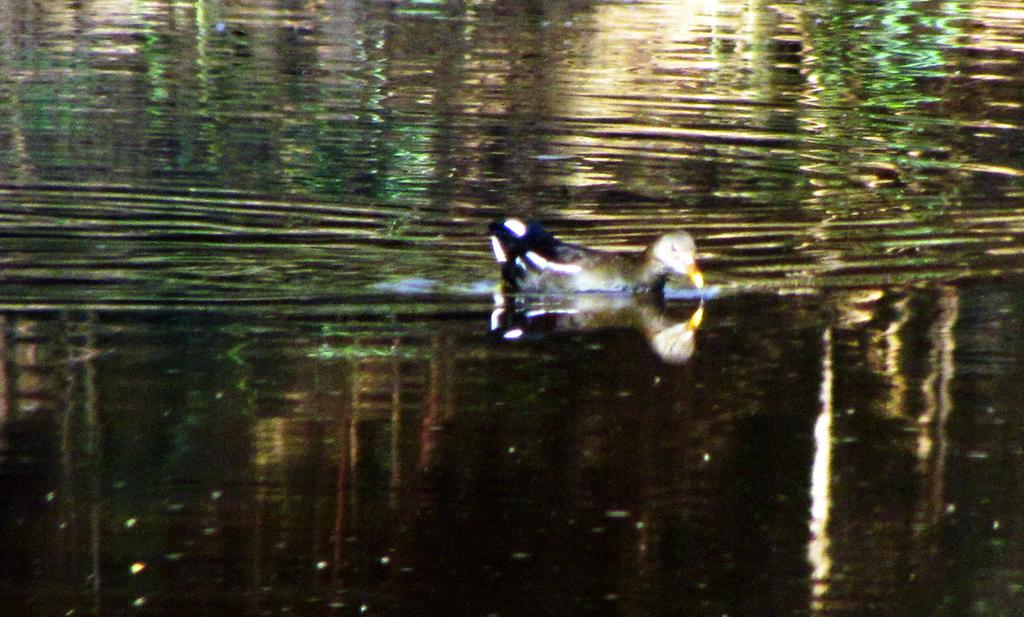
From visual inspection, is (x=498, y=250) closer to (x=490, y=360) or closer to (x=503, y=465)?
(x=490, y=360)

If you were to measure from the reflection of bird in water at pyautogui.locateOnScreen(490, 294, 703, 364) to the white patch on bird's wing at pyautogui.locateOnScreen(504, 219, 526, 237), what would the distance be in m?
0.34

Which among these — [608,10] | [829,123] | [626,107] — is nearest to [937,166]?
[829,123]

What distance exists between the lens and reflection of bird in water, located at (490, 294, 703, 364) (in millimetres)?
10094

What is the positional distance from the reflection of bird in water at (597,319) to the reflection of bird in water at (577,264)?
0.27ft

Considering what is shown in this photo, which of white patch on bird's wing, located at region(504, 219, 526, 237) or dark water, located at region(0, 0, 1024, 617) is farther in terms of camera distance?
white patch on bird's wing, located at region(504, 219, 526, 237)

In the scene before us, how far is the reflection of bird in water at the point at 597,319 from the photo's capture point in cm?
1009

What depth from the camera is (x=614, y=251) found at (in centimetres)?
1221

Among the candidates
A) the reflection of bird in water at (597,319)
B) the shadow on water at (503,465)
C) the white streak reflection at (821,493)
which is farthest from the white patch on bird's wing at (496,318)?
the white streak reflection at (821,493)

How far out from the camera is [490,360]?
9.52 m

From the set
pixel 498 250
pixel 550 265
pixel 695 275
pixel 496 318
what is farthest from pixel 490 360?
pixel 695 275

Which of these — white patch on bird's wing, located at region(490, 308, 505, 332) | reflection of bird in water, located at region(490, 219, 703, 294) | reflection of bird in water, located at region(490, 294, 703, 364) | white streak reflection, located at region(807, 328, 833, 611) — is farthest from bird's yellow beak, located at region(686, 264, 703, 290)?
white streak reflection, located at region(807, 328, 833, 611)

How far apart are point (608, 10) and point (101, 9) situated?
21.9 feet

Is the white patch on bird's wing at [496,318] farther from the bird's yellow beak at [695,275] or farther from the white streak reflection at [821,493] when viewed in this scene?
the white streak reflection at [821,493]

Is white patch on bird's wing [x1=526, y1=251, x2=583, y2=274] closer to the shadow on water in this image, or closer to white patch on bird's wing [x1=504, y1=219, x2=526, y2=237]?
white patch on bird's wing [x1=504, y1=219, x2=526, y2=237]
